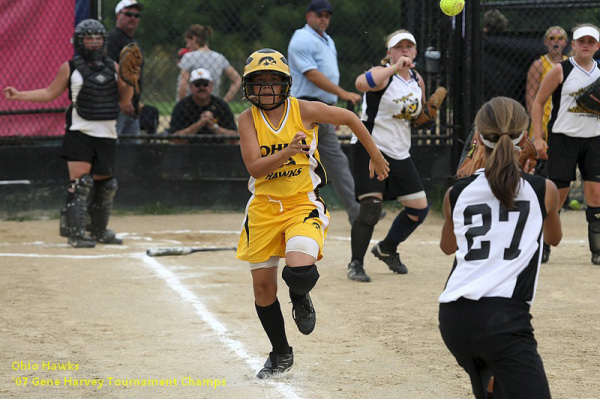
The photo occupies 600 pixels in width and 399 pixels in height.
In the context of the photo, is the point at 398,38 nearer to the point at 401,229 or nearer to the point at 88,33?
the point at 401,229

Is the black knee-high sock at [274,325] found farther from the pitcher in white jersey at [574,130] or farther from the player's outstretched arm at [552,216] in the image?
the pitcher in white jersey at [574,130]

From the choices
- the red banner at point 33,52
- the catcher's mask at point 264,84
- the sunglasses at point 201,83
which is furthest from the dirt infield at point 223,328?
the sunglasses at point 201,83

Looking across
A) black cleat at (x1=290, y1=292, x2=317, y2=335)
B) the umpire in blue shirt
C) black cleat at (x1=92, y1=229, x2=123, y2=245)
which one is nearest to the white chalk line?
black cleat at (x1=290, y1=292, x2=317, y2=335)

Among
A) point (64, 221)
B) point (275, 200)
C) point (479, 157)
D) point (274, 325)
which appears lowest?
point (64, 221)

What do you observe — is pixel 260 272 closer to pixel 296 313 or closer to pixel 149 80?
pixel 296 313

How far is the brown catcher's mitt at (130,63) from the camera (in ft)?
29.7

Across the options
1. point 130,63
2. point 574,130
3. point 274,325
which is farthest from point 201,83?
point 274,325

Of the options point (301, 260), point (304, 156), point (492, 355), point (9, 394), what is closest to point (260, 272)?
point (301, 260)

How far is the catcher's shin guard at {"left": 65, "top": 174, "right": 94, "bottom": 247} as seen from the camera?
8.95 metres

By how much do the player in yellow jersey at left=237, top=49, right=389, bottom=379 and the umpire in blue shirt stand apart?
4017 mm

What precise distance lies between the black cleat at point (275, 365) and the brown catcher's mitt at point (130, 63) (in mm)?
4909

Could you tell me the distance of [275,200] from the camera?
490cm

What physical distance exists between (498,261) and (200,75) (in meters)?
8.07

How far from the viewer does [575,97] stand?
8.00m
